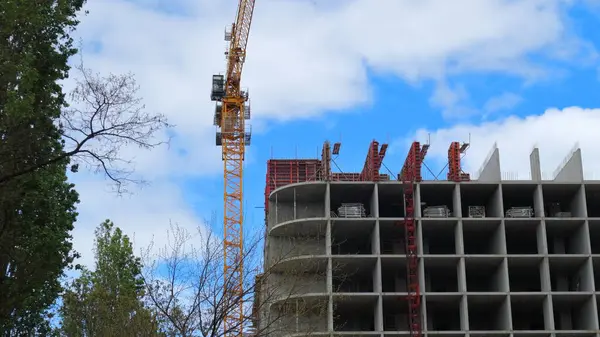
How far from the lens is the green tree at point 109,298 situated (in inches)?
1375

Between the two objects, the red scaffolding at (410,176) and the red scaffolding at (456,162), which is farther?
the red scaffolding at (456,162)

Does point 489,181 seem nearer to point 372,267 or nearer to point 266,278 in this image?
point 372,267

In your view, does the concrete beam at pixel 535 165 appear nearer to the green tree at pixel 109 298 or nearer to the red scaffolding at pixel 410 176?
the red scaffolding at pixel 410 176

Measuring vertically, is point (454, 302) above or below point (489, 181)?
below

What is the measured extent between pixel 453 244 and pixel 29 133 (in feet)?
228

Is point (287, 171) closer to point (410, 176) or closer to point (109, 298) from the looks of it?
point (410, 176)

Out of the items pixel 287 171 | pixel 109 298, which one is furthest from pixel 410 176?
pixel 109 298

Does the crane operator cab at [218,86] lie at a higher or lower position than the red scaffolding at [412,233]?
higher

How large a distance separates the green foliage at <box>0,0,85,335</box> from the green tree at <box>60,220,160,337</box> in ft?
16.4

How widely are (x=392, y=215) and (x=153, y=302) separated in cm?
6170

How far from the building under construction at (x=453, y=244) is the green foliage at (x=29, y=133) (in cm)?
5343

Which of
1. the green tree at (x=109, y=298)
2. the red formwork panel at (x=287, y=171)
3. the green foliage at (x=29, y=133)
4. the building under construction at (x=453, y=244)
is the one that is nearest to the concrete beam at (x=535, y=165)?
the building under construction at (x=453, y=244)

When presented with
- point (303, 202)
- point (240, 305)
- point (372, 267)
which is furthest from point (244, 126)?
point (240, 305)

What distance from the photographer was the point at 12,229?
27.8 metres
